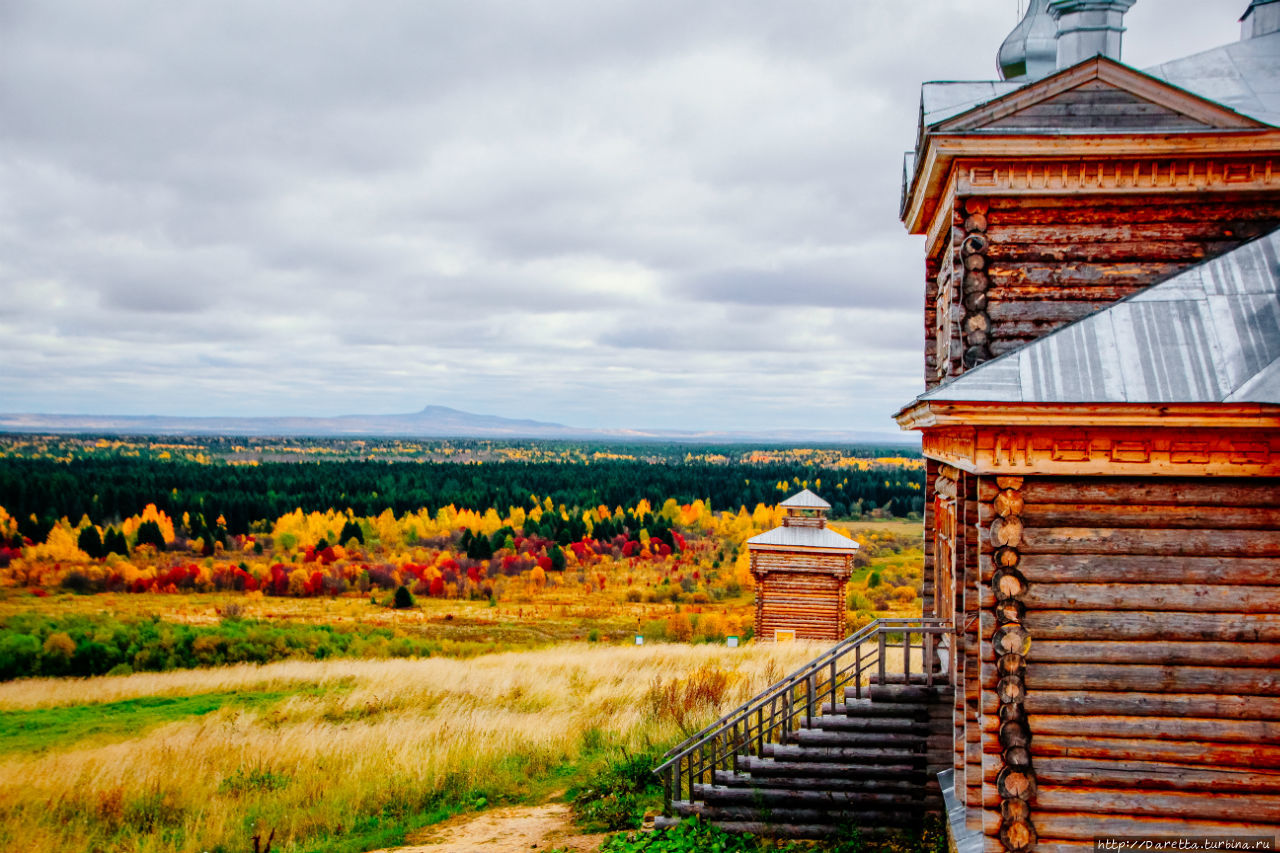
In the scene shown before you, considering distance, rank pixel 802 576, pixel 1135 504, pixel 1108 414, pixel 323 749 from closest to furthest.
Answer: pixel 1108 414 → pixel 1135 504 → pixel 323 749 → pixel 802 576

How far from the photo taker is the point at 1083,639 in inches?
235

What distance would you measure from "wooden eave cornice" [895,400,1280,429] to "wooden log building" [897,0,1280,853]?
13 millimetres

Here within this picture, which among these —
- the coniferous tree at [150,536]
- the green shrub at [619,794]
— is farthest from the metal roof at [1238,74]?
the coniferous tree at [150,536]

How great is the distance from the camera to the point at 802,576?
21078 millimetres

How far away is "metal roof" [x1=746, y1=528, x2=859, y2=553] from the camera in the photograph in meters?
20.3

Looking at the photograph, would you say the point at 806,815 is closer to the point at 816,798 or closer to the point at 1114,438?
the point at 816,798

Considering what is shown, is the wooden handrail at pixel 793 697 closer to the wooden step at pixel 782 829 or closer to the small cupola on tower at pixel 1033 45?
the wooden step at pixel 782 829

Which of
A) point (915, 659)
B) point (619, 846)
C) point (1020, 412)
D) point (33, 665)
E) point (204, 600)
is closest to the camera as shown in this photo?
point (1020, 412)

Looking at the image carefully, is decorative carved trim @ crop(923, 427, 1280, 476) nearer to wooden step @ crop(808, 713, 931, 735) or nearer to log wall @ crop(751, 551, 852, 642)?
wooden step @ crop(808, 713, 931, 735)

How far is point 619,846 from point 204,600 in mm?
36280

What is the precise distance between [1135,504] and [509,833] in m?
7.38

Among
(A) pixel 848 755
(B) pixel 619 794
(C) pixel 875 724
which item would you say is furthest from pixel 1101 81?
(B) pixel 619 794

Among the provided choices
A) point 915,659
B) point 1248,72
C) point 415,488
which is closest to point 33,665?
point 915,659

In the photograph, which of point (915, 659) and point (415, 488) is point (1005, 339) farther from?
point (415, 488)
